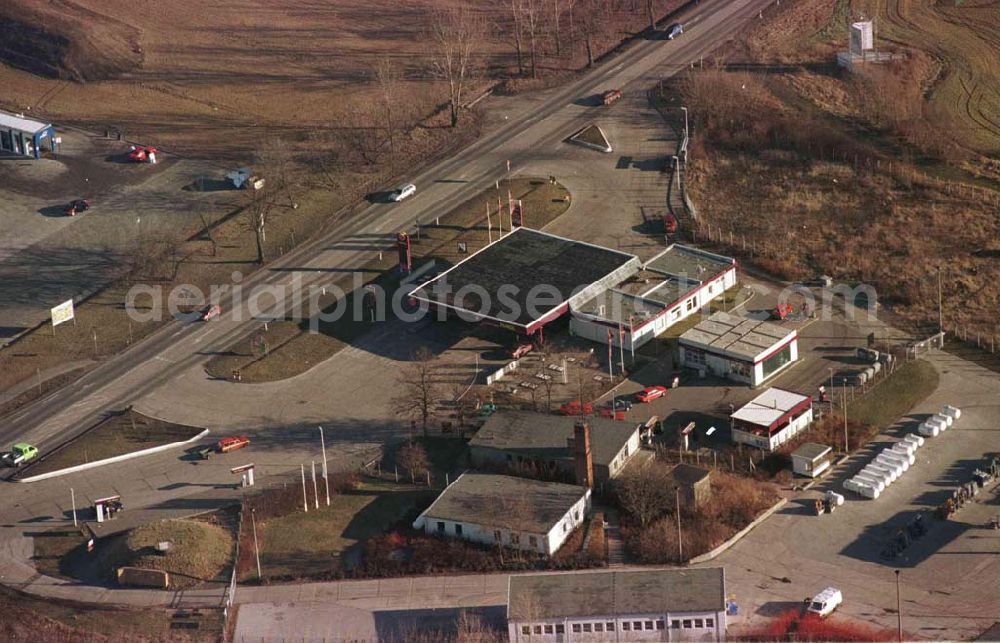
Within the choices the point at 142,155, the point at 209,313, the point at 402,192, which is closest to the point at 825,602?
the point at 209,313

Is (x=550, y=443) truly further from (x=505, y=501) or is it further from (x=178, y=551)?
(x=178, y=551)

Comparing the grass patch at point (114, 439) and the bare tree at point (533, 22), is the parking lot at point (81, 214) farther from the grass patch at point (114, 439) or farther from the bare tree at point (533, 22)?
the bare tree at point (533, 22)

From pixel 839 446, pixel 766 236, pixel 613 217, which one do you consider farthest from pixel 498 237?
pixel 839 446

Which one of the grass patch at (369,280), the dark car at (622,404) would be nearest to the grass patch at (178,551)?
the grass patch at (369,280)

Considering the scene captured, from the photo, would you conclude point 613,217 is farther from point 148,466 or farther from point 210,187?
point 148,466

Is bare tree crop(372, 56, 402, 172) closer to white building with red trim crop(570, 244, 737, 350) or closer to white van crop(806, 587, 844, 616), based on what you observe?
white building with red trim crop(570, 244, 737, 350)

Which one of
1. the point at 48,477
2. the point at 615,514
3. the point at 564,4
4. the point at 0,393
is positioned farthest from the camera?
the point at 564,4
